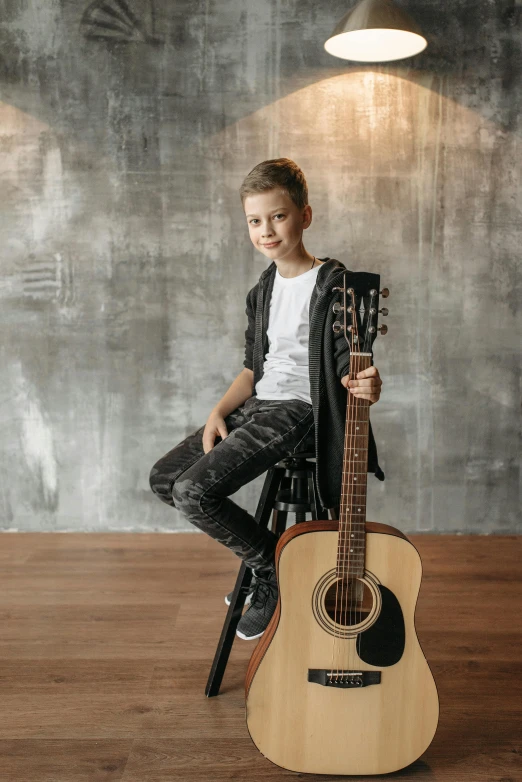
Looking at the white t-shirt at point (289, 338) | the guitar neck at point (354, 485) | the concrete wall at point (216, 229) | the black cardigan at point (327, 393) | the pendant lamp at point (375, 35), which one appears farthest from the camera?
the concrete wall at point (216, 229)

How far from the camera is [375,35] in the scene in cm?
280

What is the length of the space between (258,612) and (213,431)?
1.81 feet

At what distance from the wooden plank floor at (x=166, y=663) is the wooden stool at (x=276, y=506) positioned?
0.37 feet

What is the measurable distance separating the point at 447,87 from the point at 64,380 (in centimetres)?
213

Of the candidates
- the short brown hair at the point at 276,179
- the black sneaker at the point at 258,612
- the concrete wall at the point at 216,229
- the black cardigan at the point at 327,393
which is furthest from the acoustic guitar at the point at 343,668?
the concrete wall at the point at 216,229

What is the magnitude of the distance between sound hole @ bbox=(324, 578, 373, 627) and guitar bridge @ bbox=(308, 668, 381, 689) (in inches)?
4.0

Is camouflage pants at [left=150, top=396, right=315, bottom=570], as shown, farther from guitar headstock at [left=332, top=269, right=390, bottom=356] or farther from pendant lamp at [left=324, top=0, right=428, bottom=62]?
pendant lamp at [left=324, top=0, right=428, bottom=62]

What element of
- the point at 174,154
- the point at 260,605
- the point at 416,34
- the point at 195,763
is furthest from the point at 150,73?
the point at 195,763

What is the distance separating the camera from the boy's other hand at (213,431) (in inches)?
78.1

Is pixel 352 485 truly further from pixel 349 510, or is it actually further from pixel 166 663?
pixel 166 663

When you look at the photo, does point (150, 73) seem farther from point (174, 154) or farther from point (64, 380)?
point (64, 380)

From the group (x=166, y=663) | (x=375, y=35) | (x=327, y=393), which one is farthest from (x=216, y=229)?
(x=166, y=663)

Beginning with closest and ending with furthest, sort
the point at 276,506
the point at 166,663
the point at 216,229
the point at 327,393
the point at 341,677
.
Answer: the point at 341,677, the point at 327,393, the point at 276,506, the point at 166,663, the point at 216,229

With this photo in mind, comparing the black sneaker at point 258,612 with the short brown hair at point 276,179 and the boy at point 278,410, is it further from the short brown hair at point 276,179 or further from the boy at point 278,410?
the short brown hair at point 276,179
